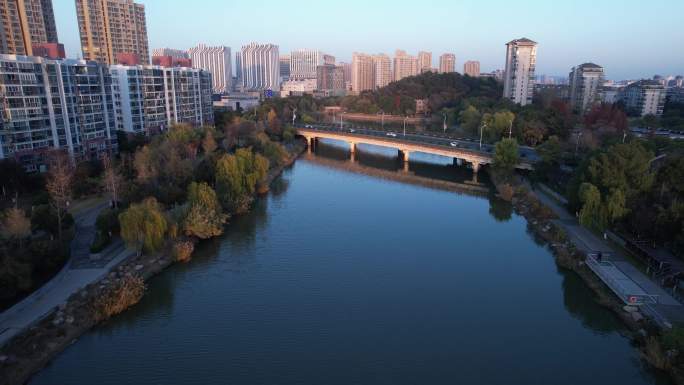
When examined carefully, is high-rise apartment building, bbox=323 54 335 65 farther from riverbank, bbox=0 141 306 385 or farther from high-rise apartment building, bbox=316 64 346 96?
riverbank, bbox=0 141 306 385

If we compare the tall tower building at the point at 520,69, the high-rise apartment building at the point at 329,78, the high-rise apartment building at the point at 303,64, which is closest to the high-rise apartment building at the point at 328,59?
the high-rise apartment building at the point at 303,64

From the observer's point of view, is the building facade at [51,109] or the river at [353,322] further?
the building facade at [51,109]

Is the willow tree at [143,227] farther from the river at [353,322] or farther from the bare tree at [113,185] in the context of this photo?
the bare tree at [113,185]

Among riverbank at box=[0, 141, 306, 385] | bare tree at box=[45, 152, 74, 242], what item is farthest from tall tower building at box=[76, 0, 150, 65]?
riverbank at box=[0, 141, 306, 385]

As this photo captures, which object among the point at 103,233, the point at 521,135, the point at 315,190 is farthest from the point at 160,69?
the point at 521,135

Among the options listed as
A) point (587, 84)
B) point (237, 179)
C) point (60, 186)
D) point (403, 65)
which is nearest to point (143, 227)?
point (60, 186)
